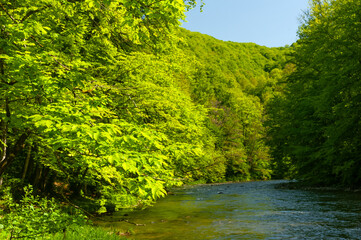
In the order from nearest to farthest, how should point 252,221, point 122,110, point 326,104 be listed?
point 122,110
point 252,221
point 326,104

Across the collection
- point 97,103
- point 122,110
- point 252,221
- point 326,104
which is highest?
point 326,104

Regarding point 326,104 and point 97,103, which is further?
point 326,104

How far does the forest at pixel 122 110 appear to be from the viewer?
18.3 ft

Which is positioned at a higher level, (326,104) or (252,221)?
(326,104)

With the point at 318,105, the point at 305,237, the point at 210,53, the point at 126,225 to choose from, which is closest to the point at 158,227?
the point at 126,225

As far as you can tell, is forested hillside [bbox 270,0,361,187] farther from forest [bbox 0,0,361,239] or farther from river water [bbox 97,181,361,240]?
river water [bbox 97,181,361,240]

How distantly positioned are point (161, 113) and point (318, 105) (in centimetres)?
1343

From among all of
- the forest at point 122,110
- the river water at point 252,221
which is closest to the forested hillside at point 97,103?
the forest at point 122,110

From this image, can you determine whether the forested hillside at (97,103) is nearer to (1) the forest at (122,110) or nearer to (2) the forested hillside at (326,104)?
(1) the forest at (122,110)

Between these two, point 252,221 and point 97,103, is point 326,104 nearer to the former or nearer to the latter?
point 252,221

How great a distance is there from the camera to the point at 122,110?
11.8 meters

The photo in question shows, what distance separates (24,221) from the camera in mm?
6457

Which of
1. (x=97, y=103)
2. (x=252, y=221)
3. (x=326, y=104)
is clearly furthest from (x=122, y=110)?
(x=326, y=104)

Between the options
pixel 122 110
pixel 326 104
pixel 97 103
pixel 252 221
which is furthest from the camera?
pixel 326 104
